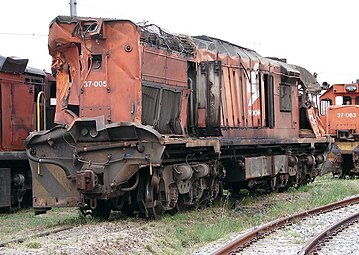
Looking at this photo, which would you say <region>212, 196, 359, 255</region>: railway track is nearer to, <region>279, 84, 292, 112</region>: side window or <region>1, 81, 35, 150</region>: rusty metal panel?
<region>279, 84, 292, 112</region>: side window

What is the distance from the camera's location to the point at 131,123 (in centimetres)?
1027

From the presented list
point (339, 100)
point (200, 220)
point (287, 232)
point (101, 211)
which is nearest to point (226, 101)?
point (200, 220)

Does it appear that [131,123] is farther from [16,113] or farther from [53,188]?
[16,113]

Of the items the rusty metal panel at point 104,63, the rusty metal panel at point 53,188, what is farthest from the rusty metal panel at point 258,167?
the rusty metal panel at point 53,188

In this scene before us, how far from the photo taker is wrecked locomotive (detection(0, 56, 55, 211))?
13.8 meters

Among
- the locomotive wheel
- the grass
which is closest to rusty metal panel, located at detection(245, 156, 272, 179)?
the grass

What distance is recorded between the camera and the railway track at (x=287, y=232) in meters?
8.41

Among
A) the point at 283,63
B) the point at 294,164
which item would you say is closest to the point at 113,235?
the point at 294,164

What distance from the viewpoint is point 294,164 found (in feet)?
55.4

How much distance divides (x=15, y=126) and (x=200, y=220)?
5492 mm

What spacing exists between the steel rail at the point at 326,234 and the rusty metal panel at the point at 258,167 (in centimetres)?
315

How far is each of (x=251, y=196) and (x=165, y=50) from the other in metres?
6.02

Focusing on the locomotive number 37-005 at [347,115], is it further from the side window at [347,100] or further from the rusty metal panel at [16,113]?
the rusty metal panel at [16,113]

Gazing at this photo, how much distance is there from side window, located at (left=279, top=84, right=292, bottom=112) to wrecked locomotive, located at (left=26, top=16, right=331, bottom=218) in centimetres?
339
